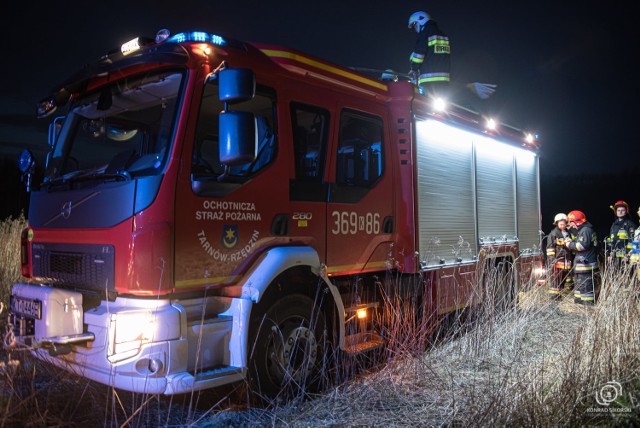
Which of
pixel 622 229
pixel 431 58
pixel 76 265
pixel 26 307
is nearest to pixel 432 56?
pixel 431 58

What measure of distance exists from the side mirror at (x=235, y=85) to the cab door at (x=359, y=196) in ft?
4.16

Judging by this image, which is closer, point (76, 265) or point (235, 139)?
point (235, 139)

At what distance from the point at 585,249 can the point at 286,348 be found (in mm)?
6280

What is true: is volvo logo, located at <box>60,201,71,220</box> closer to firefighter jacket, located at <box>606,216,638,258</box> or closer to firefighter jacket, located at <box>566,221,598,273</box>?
firefighter jacket, located at <box>566,221,598,273</box>

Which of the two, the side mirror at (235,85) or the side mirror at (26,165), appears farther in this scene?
the side mirror at (26,165)

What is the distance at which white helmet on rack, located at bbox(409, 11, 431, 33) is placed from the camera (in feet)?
24.1

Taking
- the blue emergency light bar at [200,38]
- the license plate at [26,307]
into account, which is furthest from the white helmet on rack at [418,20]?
the license plate at [26,307]

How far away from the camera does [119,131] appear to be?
3928 mm

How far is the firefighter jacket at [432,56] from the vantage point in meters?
6.57

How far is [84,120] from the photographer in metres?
3.98

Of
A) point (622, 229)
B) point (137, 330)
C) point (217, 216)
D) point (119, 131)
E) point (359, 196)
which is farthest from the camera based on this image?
point (622, 229)

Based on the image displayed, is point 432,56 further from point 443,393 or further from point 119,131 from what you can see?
point 443,393

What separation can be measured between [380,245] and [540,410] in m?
2.12

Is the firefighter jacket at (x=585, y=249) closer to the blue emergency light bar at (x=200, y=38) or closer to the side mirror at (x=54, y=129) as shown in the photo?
the blue emergency light bar at (x=200, y=38)
